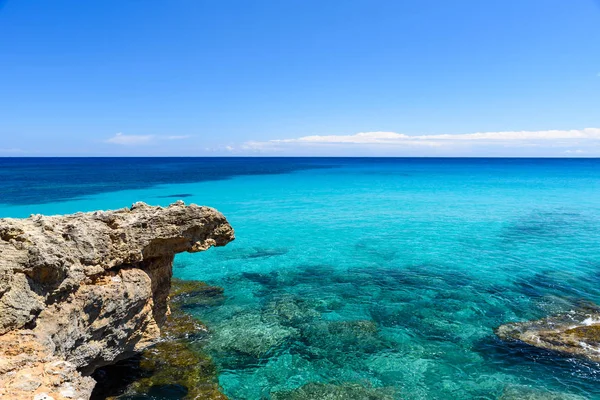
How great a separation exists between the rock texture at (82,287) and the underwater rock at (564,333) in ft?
36.3

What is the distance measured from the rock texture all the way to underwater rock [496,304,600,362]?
36.3ft

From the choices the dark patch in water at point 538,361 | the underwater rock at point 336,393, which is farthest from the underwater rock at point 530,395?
the underwater rock at point 336,393

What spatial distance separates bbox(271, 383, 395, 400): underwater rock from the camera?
1020 centimetres

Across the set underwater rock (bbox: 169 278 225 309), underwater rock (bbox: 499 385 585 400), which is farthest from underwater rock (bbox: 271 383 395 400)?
underwater rock (bbox: 169 278 225 309)

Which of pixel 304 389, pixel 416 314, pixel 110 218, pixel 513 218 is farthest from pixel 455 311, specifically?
pixel 513 218

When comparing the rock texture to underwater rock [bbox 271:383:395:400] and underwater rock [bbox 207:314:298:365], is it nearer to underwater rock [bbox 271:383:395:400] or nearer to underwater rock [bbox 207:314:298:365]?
underwater rock [bbox 207:314:298:365]

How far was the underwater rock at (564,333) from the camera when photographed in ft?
39.9

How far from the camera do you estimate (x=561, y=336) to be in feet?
42.1

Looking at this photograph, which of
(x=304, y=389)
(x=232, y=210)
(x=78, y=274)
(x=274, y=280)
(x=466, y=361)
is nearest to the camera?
(x=78, y=274)

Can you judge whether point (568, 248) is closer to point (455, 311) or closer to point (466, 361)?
point (455, 311)

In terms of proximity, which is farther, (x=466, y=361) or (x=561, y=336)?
(x=561, y=336)

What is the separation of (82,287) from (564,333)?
1536 centimetres

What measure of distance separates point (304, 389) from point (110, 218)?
283 inches

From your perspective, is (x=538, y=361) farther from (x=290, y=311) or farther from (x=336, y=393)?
(x=290, y=311)
